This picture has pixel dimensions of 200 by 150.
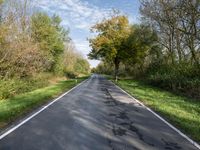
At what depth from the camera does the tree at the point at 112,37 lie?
54.9 meters

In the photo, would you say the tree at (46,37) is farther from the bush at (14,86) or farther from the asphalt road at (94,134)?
the asphalt road at (94,134)

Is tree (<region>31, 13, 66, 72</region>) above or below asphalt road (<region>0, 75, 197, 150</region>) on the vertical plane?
above

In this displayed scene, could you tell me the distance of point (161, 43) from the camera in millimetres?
44375

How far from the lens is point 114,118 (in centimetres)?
1220


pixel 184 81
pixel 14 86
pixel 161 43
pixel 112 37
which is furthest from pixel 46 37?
pixel 184 81

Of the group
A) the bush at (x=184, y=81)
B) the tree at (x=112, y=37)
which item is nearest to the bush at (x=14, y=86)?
the bush at (x=184, y=81)

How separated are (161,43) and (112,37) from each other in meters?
13.1

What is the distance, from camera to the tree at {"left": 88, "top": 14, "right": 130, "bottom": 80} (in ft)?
180

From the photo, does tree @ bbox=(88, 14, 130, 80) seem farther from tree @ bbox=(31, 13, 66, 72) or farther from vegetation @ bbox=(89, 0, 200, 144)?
tree @ bbox=(31, 13, 66, 72)

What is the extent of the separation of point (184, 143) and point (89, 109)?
6915 millimetres

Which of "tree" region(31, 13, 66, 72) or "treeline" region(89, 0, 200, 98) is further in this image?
"tree" region(31, 13, 66, 72)

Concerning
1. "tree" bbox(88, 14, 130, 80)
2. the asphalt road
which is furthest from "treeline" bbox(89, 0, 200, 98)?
the asphalt road

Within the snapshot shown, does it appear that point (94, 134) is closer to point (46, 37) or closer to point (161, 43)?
point (161, 43)

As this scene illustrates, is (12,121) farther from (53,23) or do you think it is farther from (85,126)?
(53,23)
